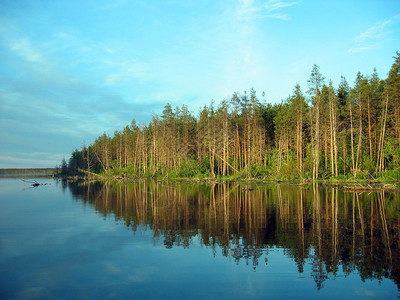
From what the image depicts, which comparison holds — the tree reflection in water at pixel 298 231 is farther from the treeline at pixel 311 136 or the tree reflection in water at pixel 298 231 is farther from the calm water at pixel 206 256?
the treeline at pixel 311 136

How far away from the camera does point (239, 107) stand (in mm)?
65000

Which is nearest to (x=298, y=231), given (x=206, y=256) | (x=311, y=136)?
(x=206, y=256)

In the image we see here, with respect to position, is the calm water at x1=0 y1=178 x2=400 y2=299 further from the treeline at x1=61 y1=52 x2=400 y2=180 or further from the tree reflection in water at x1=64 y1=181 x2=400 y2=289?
the treeline at x1=61 y1=52 x2=400 y2=180

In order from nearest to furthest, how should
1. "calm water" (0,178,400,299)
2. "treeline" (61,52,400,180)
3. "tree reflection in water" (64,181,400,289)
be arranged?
"calm water" (0,178,400,299), "tree reflection in water" (64,181,400,289), "treeline" (61,52,400,180)

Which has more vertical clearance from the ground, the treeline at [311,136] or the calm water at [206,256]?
the treeline at [311,136]

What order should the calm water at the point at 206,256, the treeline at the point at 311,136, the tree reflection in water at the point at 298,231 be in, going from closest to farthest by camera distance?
1. the calm water at the point at 206,256
2. the tree reflection in water at the point at 298,231
3. the treeline at the point at 311,136

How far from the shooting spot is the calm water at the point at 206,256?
782 centimetres

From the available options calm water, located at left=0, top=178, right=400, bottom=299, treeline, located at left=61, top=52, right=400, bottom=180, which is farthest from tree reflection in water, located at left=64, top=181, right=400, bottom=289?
treeline, located at left=61, top=52, right=400, bottom=180

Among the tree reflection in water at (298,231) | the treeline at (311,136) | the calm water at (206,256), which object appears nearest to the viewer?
→ the calm water at (206,256)

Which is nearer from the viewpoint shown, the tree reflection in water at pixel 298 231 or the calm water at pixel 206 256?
the calm water at pixel 206 256

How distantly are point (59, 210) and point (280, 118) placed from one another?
55989 mm

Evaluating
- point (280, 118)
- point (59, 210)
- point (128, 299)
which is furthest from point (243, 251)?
point (280, 118)

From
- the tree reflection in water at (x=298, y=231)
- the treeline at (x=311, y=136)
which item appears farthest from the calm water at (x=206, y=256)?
the treeline at (x=311, y=136)

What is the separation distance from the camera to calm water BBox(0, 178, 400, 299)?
7.82 metres
